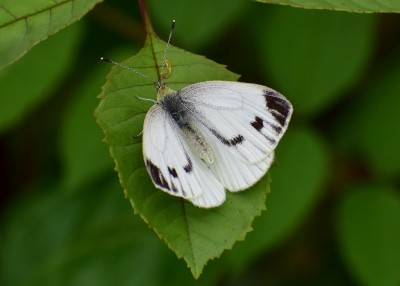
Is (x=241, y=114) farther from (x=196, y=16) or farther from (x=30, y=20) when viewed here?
(x=196, y=16)

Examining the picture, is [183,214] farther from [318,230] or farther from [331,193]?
[318,230]

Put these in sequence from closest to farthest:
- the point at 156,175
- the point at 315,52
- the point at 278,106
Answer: the point at 156,175 < the point at 278,106 < the point at 315,52

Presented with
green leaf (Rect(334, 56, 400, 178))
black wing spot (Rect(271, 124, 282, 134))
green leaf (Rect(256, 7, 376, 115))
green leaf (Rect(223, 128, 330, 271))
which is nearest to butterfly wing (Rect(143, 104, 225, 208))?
black wing spot (Rect(271, 124, 282, 134))

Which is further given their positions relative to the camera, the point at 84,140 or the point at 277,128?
the point at 84,140

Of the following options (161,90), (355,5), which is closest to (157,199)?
(161,90)

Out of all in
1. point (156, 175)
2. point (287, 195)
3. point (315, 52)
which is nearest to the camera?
point (156, 175)

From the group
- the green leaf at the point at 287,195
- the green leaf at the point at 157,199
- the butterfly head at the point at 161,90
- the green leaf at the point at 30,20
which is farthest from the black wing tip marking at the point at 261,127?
the green leaf at the point at 287,195
